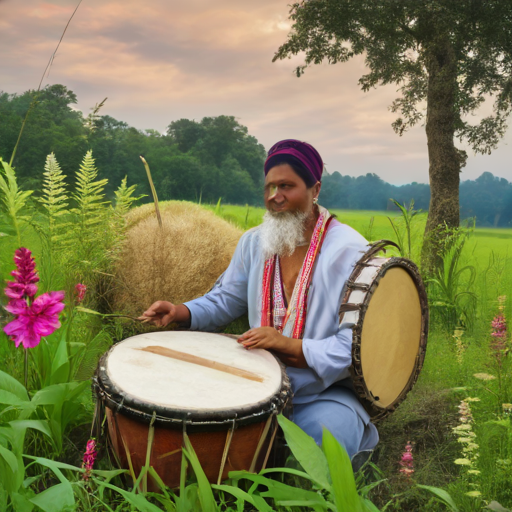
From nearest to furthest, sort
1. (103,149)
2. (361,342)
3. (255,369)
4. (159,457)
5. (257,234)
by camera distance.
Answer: (159,457) → (255,369) → (361,342) → (257,234) → (103,149)

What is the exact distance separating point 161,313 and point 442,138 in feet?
20.1

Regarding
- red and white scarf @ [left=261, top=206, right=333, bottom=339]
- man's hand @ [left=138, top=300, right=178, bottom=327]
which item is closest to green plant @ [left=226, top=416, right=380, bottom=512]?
red and white scarf @ [left=261, top=206, right=333, bottom=339]

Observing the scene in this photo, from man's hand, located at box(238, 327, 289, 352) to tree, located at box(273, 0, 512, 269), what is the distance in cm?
523

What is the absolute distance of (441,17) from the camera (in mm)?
7105

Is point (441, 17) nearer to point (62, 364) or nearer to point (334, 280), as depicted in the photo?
point (334, 280)

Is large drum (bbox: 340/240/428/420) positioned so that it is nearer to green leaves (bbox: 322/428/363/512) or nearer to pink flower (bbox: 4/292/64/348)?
green leaves (bbox: 322/428/363/512)

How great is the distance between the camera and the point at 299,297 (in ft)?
9.02

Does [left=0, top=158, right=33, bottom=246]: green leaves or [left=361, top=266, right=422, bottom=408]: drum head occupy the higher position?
[left=0, top=158, right=33, bottom=246]: green leaves

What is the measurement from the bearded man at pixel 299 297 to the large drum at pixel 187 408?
33 cm

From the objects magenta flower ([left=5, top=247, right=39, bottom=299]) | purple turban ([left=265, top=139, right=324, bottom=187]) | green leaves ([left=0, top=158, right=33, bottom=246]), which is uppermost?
purple turban ([left=265, top=139, right=324, bottom=187])

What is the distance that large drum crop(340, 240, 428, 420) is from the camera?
7.95ft

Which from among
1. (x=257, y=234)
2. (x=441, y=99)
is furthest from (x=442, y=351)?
(x=441, y=99)

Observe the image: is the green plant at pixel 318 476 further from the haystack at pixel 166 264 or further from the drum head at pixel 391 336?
the haystack at pixel 166 264

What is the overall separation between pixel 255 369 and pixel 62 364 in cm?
98
